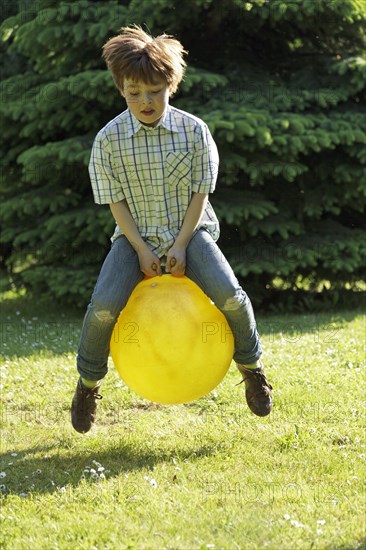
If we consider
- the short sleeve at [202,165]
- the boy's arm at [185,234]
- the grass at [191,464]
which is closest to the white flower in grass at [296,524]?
the grass at [191,464]

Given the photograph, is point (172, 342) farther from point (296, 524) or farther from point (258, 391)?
point (296, 524)

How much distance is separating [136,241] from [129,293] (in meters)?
0.30

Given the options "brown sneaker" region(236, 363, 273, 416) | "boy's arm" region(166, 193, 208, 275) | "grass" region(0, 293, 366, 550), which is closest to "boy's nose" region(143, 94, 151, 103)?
"boy's arm" region(166, 193, 208, 275)

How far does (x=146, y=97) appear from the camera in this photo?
4559 mm

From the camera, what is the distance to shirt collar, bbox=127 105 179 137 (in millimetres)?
4746

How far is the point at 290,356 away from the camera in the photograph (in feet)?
22.6

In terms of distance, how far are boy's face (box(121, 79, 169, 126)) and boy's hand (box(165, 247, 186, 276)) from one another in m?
0.74

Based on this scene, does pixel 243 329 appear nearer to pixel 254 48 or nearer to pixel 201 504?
pixel 201 504

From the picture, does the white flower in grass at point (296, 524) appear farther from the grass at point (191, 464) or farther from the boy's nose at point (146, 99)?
the boy's nose at point (146, 99)

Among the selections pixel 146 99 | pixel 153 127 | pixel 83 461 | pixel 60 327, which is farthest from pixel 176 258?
pixel 60 327

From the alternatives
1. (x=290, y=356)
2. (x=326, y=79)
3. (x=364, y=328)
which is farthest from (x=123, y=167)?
(x=326, y=79)

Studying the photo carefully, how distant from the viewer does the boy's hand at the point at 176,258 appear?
4684 mm

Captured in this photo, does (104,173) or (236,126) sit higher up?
(104,173)

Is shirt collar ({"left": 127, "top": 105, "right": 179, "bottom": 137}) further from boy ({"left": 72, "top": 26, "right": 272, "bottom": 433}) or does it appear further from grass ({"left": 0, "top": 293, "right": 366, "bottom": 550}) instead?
grass ({"left": 0, "top": 293, "right": 366, "bottom": 550})
